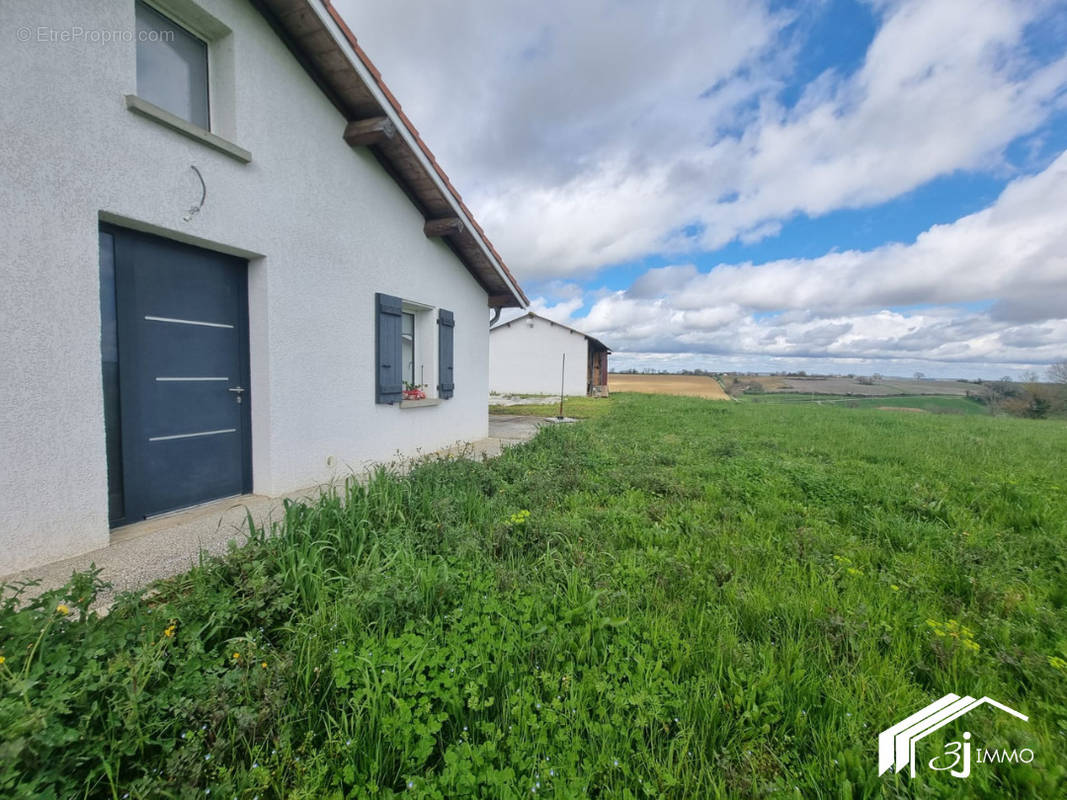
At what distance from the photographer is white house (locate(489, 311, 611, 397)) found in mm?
23297

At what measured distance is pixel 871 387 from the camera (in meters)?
34.2

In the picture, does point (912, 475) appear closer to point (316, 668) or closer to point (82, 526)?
point (316, 668)

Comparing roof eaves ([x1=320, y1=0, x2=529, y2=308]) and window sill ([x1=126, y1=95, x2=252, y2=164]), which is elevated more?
roof eaves ([x1=320, y1=0, x2=529, y2=308])

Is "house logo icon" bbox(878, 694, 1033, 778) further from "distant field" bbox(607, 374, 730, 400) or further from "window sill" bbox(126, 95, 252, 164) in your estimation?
"distant field" bbox(607, 374, 730, 400)

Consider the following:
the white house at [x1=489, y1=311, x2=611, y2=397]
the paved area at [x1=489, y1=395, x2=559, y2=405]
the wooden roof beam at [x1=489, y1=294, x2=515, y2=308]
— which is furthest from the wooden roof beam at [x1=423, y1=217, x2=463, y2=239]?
the white house at [x1=489, y1=311, x2=611, y2=397]

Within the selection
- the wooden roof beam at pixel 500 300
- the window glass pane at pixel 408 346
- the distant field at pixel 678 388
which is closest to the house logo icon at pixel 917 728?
the window glass pane at pixel 408 346

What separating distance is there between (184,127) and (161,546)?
10.3ft

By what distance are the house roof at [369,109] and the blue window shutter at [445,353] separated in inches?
48.8

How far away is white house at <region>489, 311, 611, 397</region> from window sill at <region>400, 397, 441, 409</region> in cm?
1668

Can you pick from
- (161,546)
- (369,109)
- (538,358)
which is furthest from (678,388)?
(161,546)

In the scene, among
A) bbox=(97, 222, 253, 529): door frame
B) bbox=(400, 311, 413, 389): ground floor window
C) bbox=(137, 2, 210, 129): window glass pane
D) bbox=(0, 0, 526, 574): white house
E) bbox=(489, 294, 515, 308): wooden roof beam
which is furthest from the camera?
bbox=(489, 294, 515, 308): wooden roof beam

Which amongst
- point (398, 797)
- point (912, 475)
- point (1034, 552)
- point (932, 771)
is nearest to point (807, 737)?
point (932, 771)

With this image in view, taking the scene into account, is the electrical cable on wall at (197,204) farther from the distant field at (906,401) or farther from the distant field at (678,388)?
the distant field at (906,401)

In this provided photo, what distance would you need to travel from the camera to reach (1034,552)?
303cm
